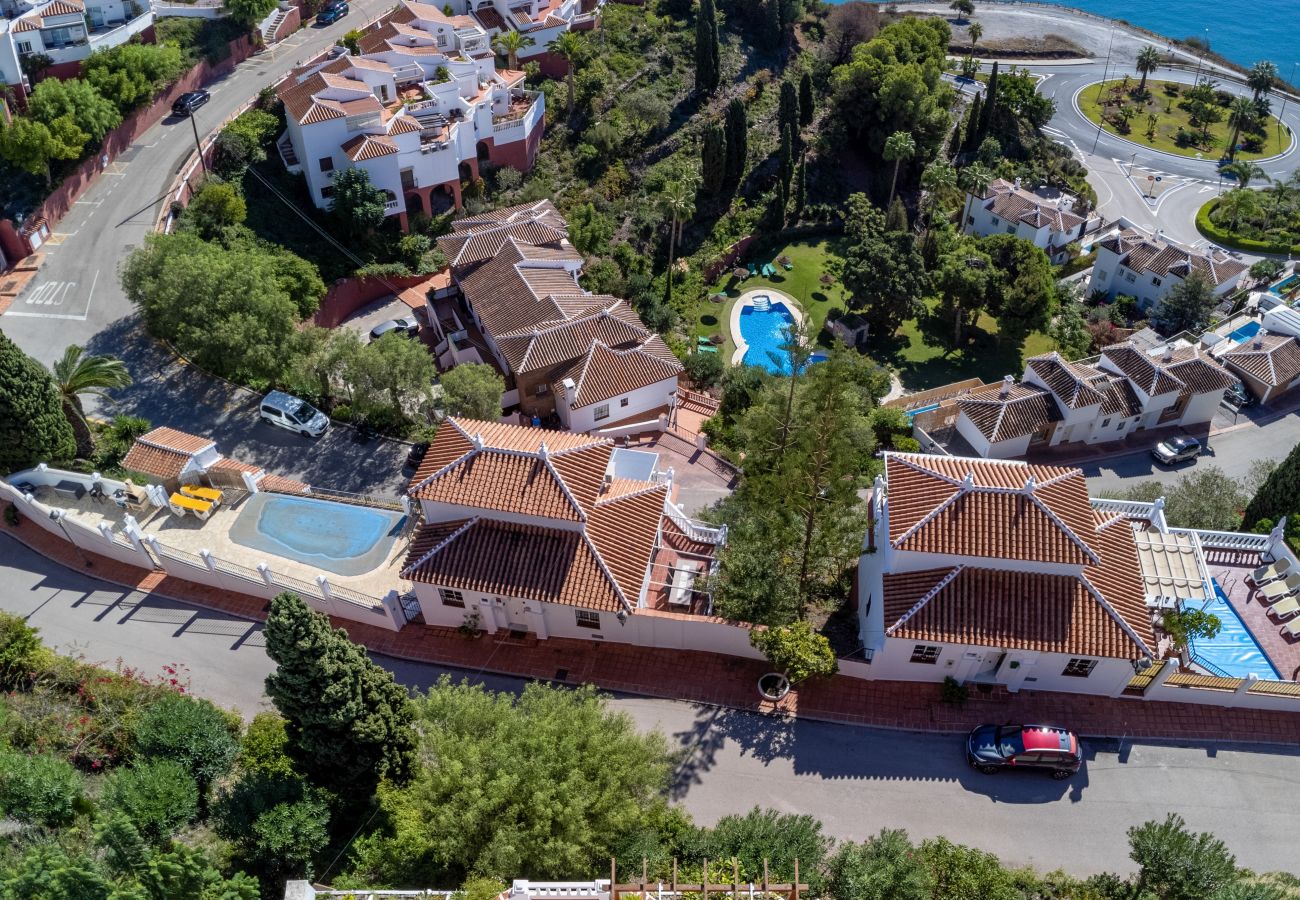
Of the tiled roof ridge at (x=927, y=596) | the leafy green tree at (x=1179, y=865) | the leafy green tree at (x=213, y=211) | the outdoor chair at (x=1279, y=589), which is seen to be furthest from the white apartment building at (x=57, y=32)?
the outdoor chair at (x=1279, y=589)

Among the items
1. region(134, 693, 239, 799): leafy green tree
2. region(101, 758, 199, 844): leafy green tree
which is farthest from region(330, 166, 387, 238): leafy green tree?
region(101, 758, 199, 844): leafy green tree

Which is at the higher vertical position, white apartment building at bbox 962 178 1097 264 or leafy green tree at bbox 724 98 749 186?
leafy green tree at bbox 724 98 749 186

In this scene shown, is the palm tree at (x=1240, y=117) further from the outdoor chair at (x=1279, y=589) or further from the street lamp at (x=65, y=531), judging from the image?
the street lamp at (x=65, y=531)

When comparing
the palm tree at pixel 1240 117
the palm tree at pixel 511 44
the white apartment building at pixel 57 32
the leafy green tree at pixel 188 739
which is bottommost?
the palm tree at pixel 1240 117

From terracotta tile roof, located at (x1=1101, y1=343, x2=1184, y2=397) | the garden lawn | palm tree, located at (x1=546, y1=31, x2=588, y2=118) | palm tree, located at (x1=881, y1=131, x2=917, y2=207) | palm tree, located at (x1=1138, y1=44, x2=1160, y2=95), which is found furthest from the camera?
palm tree, located at (x1=1138, y1=44, x2=1160, y2=95)

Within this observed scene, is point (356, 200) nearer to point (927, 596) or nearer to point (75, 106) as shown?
point (75, 106)

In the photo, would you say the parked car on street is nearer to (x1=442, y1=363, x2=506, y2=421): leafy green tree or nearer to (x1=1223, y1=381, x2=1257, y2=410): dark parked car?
(x1=1223, y1=381, x2=1257, y2=410): dark parked car
